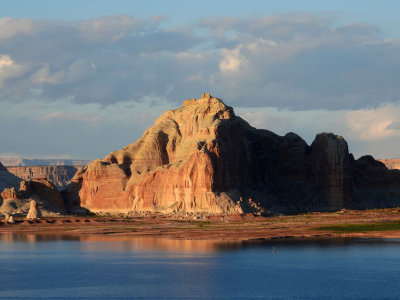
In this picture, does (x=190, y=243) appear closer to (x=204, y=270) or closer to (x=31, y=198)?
(x=204, y=270)

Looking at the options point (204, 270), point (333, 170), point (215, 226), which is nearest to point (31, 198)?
point (215, 226)

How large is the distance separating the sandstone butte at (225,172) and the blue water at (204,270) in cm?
4481

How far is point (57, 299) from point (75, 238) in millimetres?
50964

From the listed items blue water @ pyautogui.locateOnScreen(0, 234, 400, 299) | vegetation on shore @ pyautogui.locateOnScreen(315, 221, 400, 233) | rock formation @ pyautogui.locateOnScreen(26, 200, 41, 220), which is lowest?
blue water @ pyautogui.locateOnScreen(0, 234, 400, 299)

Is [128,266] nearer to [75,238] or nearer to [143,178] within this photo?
[75,238]

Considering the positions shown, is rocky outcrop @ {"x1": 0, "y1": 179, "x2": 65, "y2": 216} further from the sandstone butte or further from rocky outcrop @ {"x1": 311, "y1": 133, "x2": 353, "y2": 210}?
rocky outcrop @ {"x1": 311, "y1": 133, "x2": 353, "y2": 210}

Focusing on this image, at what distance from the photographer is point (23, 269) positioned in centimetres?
7025

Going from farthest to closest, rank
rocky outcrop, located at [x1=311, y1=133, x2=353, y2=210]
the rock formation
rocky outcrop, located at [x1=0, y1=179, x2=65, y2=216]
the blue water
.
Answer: rocky outcrop, located at [x1=0, y1=179, x2=65, y2=216] → rocky outcrop, located at [x1=311, y1=133, x2=353, y2=210] → the rock formation → the blue water

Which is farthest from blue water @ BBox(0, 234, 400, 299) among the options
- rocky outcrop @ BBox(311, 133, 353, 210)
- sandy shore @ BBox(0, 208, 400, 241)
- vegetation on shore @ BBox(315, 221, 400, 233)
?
rocky outcrop @ BBox(311, 133, 353, 210)

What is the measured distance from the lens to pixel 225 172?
448ft

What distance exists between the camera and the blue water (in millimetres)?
55969

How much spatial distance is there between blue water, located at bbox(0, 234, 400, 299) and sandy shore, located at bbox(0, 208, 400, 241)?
8.08 m

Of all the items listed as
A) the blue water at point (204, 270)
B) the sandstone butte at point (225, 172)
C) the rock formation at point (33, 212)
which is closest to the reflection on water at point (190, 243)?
the blue water at point (204, 270)

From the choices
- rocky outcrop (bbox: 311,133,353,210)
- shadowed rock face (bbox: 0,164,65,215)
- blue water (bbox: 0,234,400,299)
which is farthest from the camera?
shadowed rock face (bbox: 0,164,65,215)
